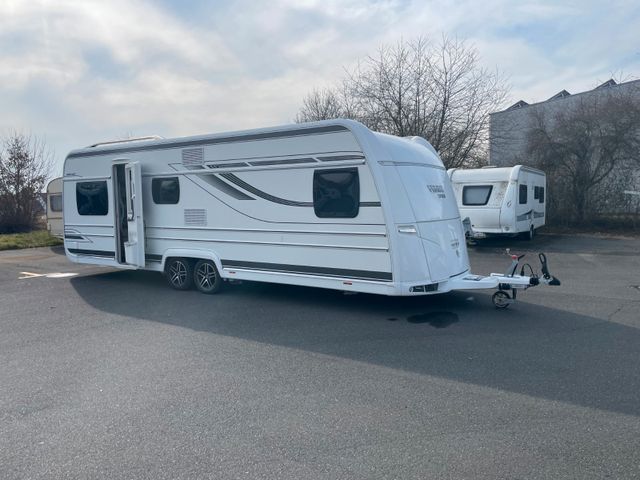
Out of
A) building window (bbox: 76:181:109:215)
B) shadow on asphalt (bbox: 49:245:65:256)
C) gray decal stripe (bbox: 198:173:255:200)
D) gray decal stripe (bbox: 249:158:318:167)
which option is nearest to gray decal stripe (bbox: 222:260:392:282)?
gray decal stripe (bbox: 198:173:255:200)

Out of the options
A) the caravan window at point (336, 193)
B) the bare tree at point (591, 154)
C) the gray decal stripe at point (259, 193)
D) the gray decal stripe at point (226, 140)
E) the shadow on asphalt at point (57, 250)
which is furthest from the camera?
the bare tree at point (591, 154)

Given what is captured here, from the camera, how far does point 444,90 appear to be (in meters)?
22.6

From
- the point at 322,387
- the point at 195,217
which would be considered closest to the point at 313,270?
the point at 195,217

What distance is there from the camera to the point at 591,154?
22.3 metres

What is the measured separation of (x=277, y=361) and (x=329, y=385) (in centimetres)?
90

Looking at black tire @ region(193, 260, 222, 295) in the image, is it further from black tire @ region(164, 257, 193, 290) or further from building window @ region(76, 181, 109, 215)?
building window @ region(76, 181, 109, 215)

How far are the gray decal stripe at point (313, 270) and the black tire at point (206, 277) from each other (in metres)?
0.42

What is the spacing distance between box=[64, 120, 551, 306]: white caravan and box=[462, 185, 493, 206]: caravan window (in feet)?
28.4

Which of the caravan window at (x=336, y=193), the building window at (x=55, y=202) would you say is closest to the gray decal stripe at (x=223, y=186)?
the caravan window at (x=336, y=193)

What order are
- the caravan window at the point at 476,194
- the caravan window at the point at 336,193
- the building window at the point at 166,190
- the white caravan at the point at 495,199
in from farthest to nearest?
the caravan window at the point at 476,194, the white caravan at the point at 495,199, the building window at the point at 166,190, the caravan window at the point at 336,193

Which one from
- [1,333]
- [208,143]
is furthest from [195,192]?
[1,333]

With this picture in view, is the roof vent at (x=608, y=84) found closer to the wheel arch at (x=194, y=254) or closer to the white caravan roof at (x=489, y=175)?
the white caravan roof at (x=489, y=175)

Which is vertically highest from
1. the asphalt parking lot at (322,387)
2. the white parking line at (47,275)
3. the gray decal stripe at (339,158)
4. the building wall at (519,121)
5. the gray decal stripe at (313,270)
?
the building wall at (519,121)

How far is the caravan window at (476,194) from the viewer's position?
1691 cm
